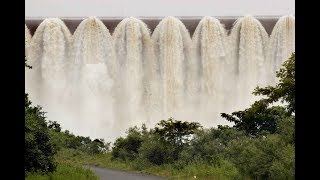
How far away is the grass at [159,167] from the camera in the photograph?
9.69m

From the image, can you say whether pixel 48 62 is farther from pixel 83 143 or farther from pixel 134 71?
pixel 83 143

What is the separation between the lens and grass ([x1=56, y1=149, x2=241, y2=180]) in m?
9.69

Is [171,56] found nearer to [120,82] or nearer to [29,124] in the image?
[120,82]

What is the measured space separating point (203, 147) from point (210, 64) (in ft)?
10.5

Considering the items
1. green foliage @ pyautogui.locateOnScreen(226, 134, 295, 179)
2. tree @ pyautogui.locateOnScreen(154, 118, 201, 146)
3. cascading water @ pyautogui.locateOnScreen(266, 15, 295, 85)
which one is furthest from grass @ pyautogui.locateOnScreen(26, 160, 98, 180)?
cascading water @ pyautogui.locateOnScreen(266, 15, 295, 85)

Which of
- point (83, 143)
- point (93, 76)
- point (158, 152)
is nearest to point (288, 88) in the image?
point (158, 152)

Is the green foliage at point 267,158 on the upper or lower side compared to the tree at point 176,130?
lower

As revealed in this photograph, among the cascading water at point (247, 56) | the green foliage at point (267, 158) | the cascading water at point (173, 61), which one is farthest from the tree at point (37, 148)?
the cascading water at point (247, 56)

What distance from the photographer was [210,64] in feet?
46.3

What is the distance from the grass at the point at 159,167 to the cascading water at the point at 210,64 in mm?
2388

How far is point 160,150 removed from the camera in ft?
39.1

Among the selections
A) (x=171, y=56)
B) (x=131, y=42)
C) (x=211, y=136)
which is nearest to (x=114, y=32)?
(x=131, y=42)

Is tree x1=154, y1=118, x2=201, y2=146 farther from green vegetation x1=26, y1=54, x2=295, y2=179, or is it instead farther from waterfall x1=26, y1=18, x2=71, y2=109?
waterfall x1=26, y1=18, x2=71, y2=109

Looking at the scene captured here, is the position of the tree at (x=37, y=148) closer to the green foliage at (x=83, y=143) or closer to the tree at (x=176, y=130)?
the tree at (x=176, y=130)
